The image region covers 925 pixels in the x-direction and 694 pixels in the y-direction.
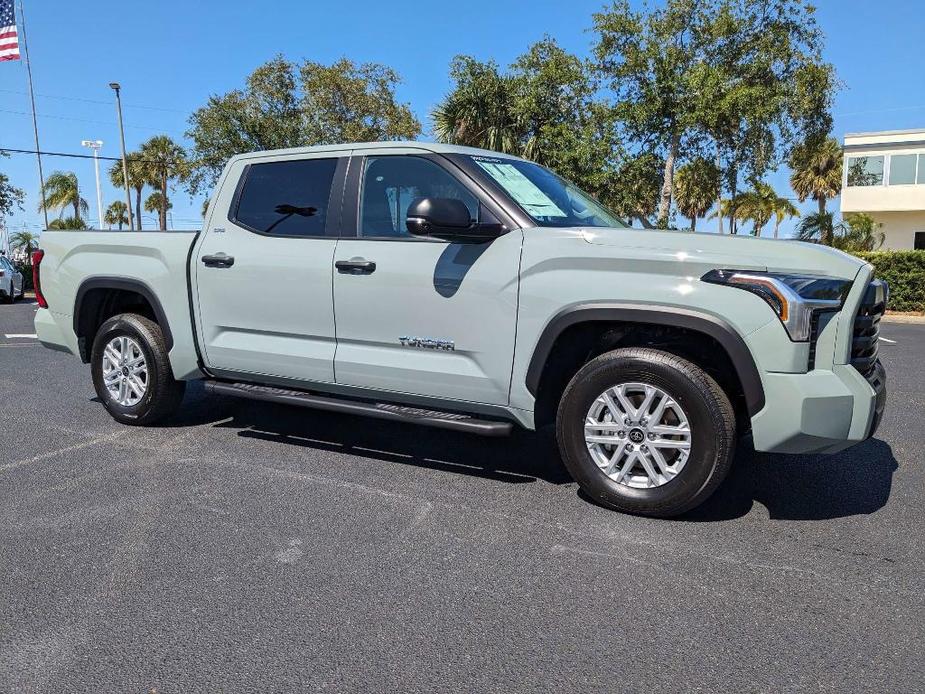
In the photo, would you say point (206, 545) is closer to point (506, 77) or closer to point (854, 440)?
point (854, 440)

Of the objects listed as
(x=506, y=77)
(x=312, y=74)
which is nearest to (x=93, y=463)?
(x=506, y=77)

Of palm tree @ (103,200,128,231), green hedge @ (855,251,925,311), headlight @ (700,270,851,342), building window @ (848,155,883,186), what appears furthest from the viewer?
palm tree @ (103,200,128,231)

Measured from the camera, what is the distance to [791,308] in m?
3.48

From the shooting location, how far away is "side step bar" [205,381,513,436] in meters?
4.16

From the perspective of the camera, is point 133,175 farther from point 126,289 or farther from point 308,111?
point 126,289

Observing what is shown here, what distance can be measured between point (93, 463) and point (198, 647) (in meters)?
2.58

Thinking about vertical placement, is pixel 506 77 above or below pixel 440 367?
above

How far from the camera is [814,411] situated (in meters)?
3.51

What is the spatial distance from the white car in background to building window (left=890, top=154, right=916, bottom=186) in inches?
1337

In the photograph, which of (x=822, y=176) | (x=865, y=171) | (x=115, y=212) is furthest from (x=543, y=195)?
(x=115, y=212)

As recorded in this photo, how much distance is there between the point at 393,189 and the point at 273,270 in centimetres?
92

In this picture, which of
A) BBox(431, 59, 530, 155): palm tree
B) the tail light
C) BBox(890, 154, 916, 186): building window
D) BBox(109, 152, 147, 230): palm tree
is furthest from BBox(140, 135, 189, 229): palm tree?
the tail light

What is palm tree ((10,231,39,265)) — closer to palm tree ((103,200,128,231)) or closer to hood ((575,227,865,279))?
palm tree ((103,200,128,231))

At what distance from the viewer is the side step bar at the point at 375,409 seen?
416 centimetres
